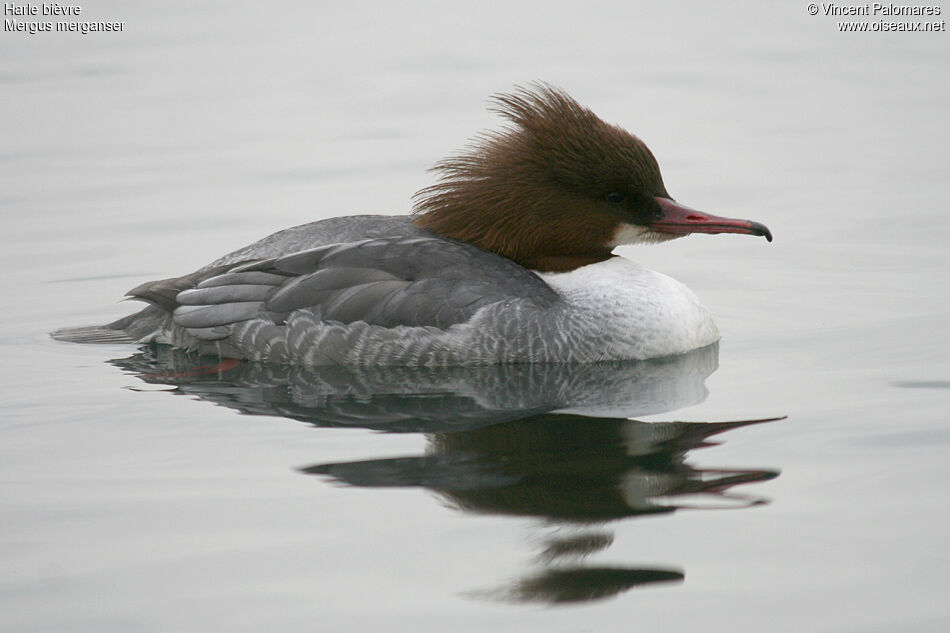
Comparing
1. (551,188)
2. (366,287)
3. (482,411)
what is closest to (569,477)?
(482,411)

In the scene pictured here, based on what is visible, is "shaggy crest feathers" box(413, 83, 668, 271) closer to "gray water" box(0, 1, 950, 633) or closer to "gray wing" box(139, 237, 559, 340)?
"gray wing" box(139, 237, 559, 340)

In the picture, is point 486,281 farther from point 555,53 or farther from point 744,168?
point 555,53

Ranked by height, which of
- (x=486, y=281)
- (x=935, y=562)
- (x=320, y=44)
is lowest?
(x=935, y=562)

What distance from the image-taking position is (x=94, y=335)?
9.23 m

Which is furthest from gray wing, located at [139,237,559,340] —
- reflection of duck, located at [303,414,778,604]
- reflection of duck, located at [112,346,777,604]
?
reflection of duck, located at [303,414,778,604]

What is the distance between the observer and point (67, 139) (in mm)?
14422

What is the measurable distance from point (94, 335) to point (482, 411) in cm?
284

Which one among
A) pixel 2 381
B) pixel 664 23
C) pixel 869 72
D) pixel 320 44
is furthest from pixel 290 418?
pixel 664 23

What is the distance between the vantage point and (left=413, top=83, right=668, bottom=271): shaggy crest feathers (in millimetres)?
8633

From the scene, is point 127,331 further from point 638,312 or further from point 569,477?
point 569,477

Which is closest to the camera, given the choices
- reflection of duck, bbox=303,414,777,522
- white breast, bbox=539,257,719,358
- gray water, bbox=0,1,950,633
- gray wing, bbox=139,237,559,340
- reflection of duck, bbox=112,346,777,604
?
gray water, bbox=0,1,950,633

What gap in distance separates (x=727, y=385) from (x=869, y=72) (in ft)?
27.9

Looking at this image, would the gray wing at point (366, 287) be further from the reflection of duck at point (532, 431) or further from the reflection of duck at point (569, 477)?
the reflection of duck at point (569, 477)

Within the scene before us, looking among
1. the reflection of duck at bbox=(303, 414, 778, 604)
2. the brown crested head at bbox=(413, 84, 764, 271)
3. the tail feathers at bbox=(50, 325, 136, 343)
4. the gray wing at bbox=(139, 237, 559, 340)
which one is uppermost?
the brown crested head at bbox=(413, 84, 764, 271)
